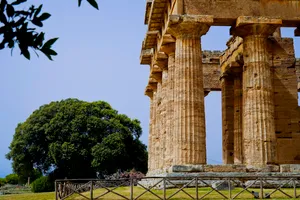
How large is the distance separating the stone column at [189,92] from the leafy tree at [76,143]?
29483 mm

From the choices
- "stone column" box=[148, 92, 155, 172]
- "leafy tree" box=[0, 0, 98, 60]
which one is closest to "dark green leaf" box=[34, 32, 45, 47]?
"leafy tree" box=[0, 0, 98, 60]

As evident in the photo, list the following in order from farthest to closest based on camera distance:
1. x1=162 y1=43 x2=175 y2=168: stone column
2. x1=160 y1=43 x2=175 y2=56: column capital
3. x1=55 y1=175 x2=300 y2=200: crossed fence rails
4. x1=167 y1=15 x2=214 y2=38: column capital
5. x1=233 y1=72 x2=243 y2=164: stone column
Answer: x1=233 y1=72 x2=243 y2=164: stone column
x1=160 y1=43 x2=175 y2=56: column capital
x1=162 y1=43 x2=175 y2=168: stone column
x1=167 y1=15 x2=214 y2=38: column capital
x1=55 y1=175 x2=300 y2=200: crossed fence rails

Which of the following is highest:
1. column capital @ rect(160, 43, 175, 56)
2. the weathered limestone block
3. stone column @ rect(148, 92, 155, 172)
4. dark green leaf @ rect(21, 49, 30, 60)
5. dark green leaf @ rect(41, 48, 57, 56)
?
column capital @ rect(160, 43, 175, 56)

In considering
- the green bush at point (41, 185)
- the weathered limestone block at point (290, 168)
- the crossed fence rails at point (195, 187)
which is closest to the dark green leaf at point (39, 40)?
the crossed fence rails at point (195, 187)

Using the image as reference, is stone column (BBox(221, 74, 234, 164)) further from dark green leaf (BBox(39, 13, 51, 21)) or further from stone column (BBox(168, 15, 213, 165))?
dark green leaf (BBox(39, 13, 51, 21))

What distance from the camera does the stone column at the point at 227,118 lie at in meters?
35.2

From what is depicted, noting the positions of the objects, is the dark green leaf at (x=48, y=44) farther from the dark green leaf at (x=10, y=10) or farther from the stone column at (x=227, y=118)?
the stone column at (x=227, y=118)

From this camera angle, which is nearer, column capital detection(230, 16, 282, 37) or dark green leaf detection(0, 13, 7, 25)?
dark green leaf detection(0, 13, 7, 25)

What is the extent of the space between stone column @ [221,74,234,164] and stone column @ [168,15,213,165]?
10995mm

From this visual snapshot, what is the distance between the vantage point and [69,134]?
55.6 meters

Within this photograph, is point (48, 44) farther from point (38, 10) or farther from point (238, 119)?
point (238, 119)

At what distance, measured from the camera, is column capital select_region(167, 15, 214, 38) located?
24.7 metres

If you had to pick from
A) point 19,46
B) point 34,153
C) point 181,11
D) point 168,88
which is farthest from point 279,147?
point 34,153

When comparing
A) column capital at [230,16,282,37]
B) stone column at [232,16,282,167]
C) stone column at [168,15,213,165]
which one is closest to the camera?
stone column at [168,15,213,165]
